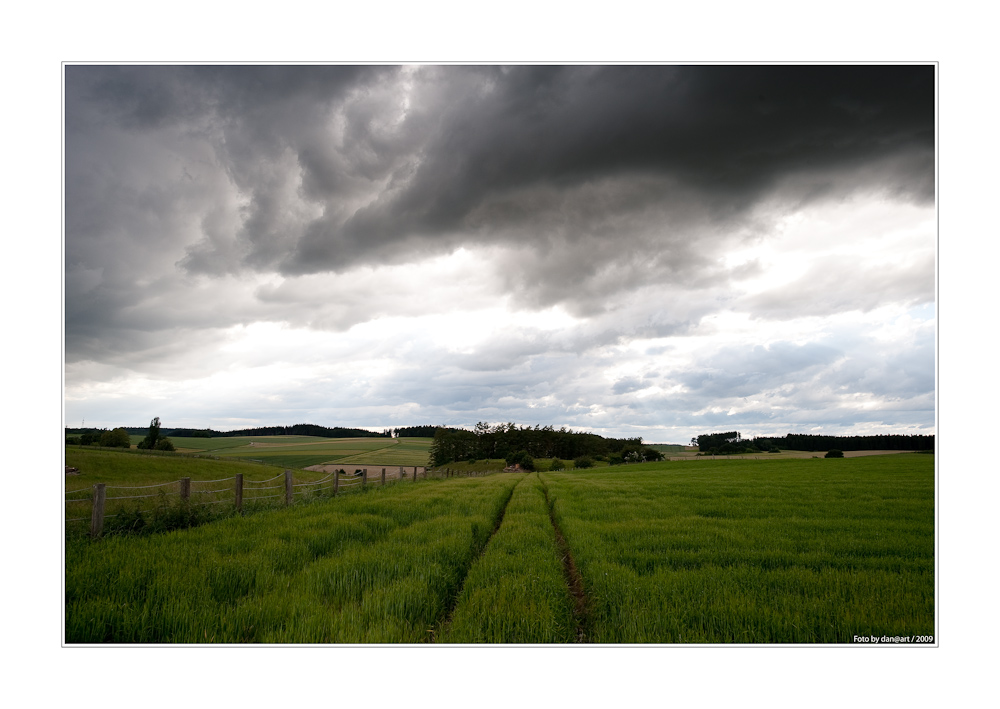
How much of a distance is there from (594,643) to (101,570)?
662cm

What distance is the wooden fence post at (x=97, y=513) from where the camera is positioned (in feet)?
26.1

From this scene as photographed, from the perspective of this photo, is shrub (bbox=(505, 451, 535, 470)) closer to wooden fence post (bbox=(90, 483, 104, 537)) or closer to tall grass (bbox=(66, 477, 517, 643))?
tall grass (bbox=(66, 477, 517, 643))

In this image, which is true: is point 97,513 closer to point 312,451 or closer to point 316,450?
point 312,451

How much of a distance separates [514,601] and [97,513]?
855 centimetres

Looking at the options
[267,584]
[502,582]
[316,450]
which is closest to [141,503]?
[267,584]

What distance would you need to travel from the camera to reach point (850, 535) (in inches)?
340

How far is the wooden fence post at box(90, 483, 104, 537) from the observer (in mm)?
7945

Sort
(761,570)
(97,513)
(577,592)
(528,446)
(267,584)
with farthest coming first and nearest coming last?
(528,446) < (97,513) < (761,570) < (577,592) < (267,584)

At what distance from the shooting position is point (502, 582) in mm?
5711

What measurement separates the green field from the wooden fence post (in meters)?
0.39

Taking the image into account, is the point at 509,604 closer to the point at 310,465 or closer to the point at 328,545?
the point at 328,545

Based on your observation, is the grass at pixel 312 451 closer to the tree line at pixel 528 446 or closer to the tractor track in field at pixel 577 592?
the tree line at pixel 528 446

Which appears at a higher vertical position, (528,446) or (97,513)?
(97,513)

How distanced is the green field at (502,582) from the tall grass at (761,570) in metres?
0.03
